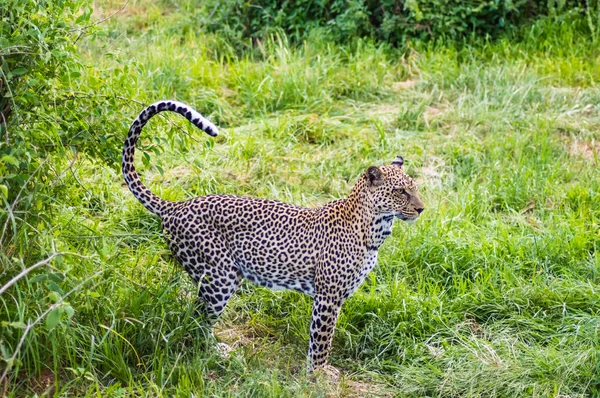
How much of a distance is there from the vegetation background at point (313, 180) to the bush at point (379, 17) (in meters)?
0.03

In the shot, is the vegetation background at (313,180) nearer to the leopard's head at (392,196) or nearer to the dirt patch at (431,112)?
the dirt patch at (431,112)

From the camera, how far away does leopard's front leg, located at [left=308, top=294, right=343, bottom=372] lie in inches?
237

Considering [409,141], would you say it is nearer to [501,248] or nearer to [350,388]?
[501,248]

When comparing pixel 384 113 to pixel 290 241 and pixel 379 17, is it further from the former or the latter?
pixel 290 241

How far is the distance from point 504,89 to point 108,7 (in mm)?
4803

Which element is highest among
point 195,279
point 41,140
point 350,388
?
point 41,140

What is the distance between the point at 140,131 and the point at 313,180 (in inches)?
99.8

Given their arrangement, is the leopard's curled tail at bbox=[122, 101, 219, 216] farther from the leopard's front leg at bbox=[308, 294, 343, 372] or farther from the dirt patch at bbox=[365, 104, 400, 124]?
the dirt patch at bbox=[365, 104, 400, 124]

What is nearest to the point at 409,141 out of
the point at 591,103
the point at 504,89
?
the point at 504,89

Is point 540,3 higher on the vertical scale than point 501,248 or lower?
higher

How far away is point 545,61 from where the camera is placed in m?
10.0

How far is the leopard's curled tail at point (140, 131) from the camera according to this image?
576cm

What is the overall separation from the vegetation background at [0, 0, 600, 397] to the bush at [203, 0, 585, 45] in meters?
0.03

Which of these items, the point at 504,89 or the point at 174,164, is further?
the point at 504,89
